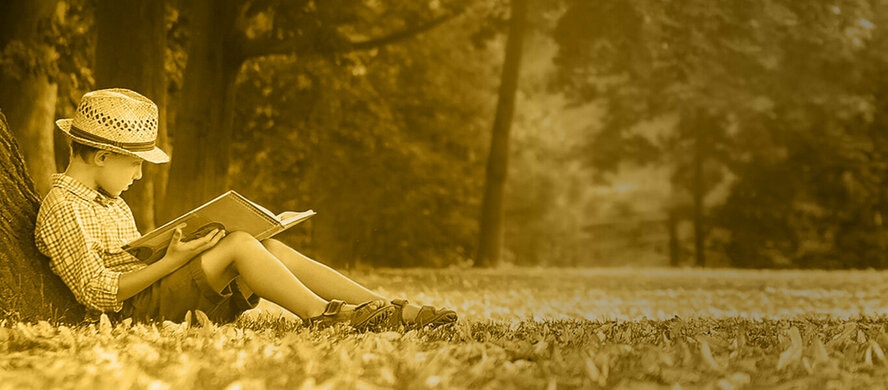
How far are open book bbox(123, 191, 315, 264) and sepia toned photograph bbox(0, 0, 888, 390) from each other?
0.05 feet

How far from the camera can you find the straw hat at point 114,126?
4816 mm

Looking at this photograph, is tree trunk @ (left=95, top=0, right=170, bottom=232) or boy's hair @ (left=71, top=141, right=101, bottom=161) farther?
tree trunk @ (left=95, top=0, right=170, bottom=232)

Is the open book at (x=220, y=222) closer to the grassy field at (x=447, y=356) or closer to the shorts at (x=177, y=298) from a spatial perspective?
the shorts at (x=177, y=298)

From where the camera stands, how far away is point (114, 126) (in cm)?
483

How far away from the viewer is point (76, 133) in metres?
4.85

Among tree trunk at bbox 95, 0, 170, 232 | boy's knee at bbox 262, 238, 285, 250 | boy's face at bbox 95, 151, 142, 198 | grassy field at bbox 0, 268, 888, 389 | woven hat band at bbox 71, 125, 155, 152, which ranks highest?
tree trunk at bbox 95, 0, 170, 232

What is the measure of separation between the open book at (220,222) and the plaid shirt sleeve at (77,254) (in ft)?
0.53

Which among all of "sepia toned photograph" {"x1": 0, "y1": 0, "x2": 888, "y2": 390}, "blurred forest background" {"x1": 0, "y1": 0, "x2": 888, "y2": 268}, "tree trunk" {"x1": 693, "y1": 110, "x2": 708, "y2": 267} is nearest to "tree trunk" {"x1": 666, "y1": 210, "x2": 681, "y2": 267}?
"sepia toned photograph" {"x1": 0, "y1": 0, "x2": 888, "y2": 390}

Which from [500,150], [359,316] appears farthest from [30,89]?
[500,150]

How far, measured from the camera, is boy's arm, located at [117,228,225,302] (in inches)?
188

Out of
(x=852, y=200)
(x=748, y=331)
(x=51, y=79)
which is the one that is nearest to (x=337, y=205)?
(x=51, y=79)

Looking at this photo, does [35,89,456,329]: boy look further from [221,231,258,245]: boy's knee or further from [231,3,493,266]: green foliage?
[231,3,493,266]: green foliage

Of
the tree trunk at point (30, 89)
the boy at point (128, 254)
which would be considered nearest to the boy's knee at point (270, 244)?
the boy at point (128, 254)

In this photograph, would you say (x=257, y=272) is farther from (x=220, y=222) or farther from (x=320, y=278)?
(x=320, y=278)
